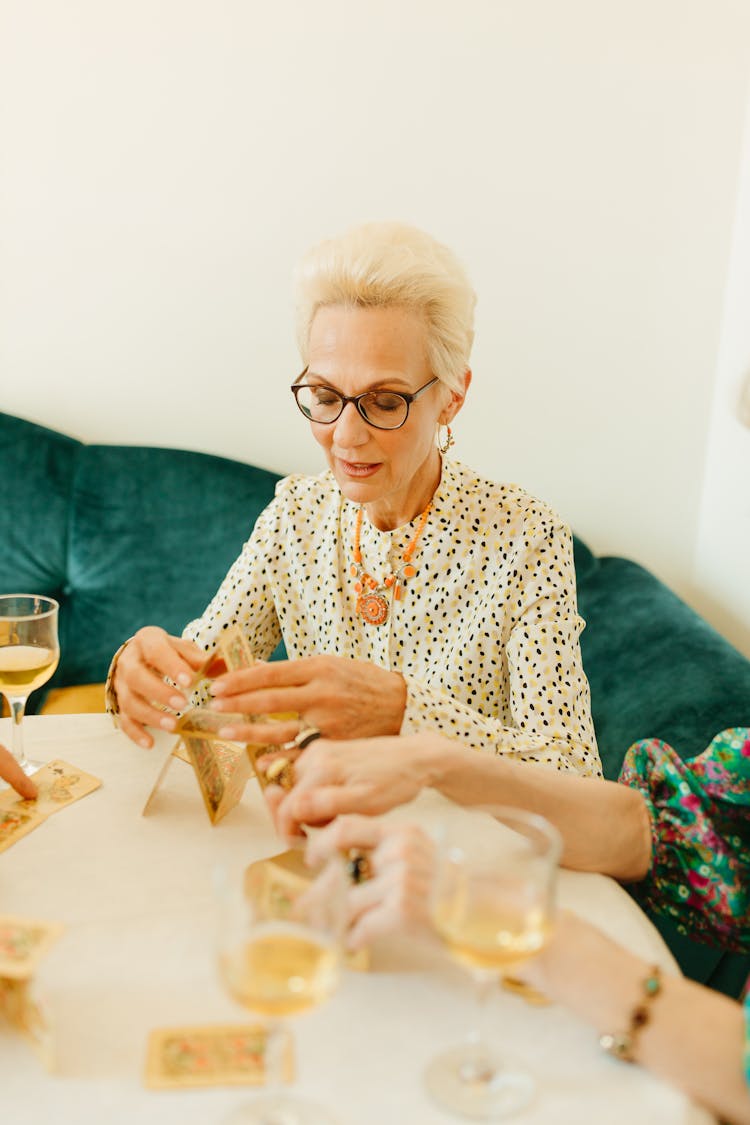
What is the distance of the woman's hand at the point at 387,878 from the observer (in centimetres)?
103

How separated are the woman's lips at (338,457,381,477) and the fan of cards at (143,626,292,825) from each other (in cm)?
51

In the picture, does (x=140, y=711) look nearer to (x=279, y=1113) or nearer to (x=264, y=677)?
(x=264, y=677)

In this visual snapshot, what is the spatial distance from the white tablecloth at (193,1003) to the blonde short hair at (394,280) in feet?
2.88

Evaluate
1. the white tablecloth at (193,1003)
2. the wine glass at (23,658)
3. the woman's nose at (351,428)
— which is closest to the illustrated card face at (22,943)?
the white tablecloth at (193,1003)

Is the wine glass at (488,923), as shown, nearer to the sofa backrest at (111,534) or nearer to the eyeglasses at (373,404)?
the eyeglasses at (373,404)

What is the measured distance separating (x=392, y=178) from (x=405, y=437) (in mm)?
1384

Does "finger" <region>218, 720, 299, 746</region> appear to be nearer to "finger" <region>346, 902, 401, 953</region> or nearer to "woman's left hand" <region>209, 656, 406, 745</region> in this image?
"woman's left hand" <region>209, 656, 406, 745</region>

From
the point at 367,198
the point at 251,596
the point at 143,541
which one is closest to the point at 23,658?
the point at 251,596

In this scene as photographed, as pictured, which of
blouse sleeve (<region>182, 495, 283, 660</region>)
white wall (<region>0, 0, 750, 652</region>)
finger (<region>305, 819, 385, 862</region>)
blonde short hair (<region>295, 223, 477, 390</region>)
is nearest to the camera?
finger (<region>305, 819, 385, 862</region>)

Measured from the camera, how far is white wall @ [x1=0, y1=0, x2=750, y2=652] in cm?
286

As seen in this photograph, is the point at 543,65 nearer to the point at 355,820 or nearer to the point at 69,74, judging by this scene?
the point at 69,74

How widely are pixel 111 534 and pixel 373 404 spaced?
1392 mm

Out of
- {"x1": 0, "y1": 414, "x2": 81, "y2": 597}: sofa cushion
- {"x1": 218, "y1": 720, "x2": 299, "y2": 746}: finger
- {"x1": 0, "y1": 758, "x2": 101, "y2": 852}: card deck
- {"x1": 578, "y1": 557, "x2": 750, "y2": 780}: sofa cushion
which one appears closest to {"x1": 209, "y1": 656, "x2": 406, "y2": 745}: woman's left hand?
{"x1": 218, "y1": 720, "x2": 299, "y2": 746}: finger

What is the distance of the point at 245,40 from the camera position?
2.85 meters
